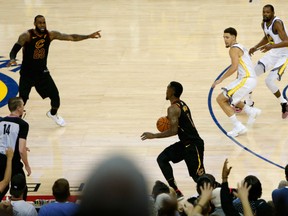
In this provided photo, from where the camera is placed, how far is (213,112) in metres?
10.8

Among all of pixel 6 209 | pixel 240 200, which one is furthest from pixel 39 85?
pixel 240 200

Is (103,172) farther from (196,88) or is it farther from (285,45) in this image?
(196,88)

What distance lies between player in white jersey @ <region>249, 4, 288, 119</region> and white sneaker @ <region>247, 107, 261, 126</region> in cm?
46

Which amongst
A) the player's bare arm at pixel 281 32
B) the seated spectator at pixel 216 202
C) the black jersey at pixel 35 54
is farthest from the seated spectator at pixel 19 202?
the player's bare arm at pixel 281 32

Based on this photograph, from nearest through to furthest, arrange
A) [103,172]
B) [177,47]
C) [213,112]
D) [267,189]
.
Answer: [103,172] → [267,189] → [213,112] → [177,47]

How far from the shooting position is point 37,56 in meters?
9.46

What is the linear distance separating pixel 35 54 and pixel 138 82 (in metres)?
3.22

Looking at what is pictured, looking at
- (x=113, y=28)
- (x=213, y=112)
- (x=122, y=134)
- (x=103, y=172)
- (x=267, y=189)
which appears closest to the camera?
(x=103, y=172)

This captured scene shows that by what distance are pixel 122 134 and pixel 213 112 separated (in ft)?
5.68

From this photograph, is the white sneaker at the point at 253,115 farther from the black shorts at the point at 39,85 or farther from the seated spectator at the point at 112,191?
the seated spectator at the point at 112,191

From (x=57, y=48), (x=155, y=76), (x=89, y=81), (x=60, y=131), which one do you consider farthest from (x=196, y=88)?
(x=57, y=48)

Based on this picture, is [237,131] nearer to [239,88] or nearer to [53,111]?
[239,88]

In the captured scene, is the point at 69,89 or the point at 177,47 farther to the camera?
the point at 177,47

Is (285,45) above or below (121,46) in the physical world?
above
